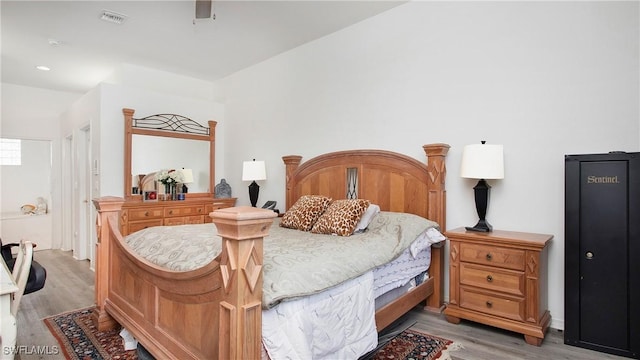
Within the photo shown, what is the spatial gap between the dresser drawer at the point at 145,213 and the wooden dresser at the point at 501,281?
358 centimetres

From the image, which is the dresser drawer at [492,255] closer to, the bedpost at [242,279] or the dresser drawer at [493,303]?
the dresser drawer at [493,303]

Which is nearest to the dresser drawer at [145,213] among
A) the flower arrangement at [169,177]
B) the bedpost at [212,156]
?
the flower arrangement at [169,177]

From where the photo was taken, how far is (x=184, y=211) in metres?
4.68

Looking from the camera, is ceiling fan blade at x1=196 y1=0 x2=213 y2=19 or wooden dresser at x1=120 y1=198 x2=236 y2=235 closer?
ceiling fan blade at x1=196 y1=0 x2=213 y2=19

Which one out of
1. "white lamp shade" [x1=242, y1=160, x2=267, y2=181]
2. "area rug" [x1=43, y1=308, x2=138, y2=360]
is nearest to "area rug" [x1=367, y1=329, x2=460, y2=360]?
"area rug" [x1=43, y1=308, x2=138, y2=360]

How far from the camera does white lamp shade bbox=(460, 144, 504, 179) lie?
2.57 m

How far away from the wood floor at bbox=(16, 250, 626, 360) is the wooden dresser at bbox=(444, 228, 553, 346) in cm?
9

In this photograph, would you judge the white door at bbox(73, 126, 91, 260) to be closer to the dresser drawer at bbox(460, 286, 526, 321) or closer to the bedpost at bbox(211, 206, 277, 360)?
the bedpost at bbox(211, 206, 277, 360)

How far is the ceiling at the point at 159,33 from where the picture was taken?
3348mm

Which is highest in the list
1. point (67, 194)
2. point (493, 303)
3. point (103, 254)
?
point (67, 194)

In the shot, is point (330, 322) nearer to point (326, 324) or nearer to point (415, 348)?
point (326, 324)

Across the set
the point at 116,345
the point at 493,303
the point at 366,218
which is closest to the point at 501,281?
the point at 493,303

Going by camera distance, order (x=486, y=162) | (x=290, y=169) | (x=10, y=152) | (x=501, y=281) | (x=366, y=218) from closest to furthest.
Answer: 1. (x=501, y=281)
2. (x=486, y=162)
3. (x=366, y=218)
4. (x=290, y=169)
5. (x=10, y=152)

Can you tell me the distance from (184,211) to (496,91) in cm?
396
